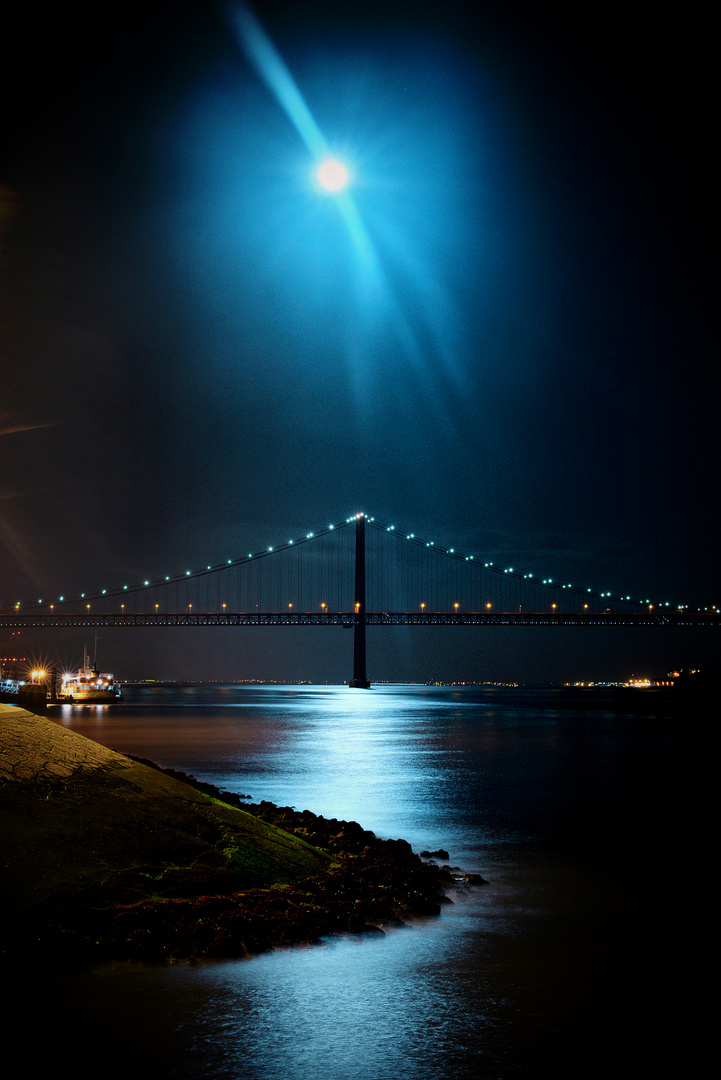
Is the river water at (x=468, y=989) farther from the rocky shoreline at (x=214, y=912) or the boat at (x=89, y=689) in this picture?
the boat at (x=89, y=689)

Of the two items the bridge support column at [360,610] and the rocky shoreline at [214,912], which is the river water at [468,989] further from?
the bridge support column at [360,610]

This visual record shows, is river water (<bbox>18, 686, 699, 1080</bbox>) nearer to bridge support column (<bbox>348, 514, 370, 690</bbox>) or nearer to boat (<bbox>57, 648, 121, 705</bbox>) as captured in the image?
boat (<bbox>57, 648, 121, 705</bbox>)

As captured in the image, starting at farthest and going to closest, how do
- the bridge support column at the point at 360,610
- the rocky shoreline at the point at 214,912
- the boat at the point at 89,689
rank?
the bridge support column at the point at 360,610 < the boat at the point at 89,689 < the rocky shoreline at the point at 214,912

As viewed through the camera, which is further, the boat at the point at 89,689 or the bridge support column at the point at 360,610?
the bridge support column at the point at 360,610

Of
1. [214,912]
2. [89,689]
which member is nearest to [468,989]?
[214,912]

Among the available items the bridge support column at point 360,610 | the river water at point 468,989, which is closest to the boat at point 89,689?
the bridge support column at point 360,610

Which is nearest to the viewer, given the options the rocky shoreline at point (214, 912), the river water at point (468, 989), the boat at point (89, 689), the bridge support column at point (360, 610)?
the river water at point (468, 989)

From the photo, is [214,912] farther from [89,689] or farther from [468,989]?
[89,689]

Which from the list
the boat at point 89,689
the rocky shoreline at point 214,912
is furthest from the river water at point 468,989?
the boat at point 89,689
